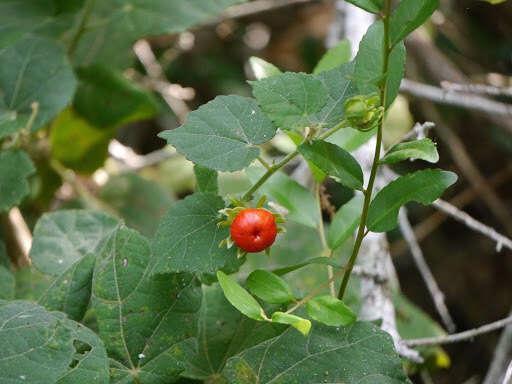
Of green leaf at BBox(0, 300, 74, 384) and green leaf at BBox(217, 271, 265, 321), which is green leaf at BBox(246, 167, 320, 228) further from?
green leaf at BBox(0, 300, 74, 384)

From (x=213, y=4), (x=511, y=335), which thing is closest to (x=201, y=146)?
(x=213, y=4)

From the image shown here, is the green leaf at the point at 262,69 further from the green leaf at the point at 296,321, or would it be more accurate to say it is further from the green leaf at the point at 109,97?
the green leaf at the point at 109,97

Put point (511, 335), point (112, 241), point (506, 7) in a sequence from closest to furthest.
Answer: point (112, 241) → point (511, 335) → point (506, 7)

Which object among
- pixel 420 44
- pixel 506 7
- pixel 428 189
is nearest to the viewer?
pixel 428 189

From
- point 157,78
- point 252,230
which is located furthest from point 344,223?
point 157,78

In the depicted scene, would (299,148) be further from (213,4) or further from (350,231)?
(213,4)

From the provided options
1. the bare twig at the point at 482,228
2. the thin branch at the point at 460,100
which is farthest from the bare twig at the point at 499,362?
the thin branch at the point at 460,100

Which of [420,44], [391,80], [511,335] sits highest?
[391,80]
